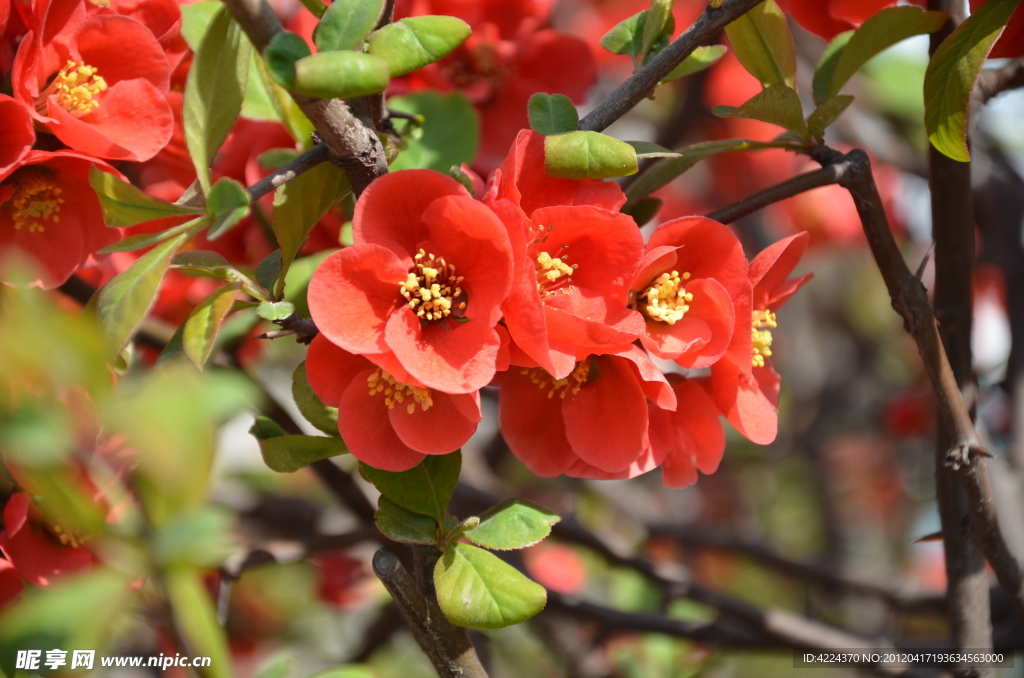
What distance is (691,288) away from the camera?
2.23ft

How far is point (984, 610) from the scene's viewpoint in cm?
93

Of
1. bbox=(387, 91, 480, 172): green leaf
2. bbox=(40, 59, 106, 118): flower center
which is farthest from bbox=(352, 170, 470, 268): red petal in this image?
bbox=(40, 59, 106, 118): flower center

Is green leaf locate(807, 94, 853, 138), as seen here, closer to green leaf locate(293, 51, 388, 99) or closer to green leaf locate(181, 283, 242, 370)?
green leaf locate(293, 51, 388, 99)

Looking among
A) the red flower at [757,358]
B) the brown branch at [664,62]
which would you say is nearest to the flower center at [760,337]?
the red flower at [757,358]

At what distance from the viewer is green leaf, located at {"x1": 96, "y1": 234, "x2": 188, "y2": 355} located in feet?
1.83

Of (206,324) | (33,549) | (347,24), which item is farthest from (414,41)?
(33,549)

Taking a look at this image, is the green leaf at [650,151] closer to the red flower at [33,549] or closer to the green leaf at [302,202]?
the green leaf at [302,202]

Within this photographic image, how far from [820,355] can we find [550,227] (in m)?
2.19

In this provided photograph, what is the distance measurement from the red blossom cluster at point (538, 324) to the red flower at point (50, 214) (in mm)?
304

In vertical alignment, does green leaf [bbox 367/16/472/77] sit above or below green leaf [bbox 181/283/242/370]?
above

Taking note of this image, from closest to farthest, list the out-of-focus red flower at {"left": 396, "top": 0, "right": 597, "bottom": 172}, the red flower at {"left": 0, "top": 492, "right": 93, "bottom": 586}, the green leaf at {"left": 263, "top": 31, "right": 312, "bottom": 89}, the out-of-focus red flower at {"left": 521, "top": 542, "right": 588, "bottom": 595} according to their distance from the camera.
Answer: the green leaf at {"left": 263, "top": 31, "right": 312, "bottom": 89} < the red flower at {"left": 0, "top": 492, "right": 93, "bottom": 586} < the out-of-focus red flower at {"left": 396, "top": 0, "right": 597, "bottom": 172} < the out-of-focus red flower at {"left": 521, "top": 542, "right": 588, "bottom": 595}

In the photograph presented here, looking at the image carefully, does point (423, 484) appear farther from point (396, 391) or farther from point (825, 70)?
point (825, 70)

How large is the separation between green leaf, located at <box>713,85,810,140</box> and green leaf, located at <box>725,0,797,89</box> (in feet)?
0.11

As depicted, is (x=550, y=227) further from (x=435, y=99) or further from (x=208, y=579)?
(x=208, y=579)
